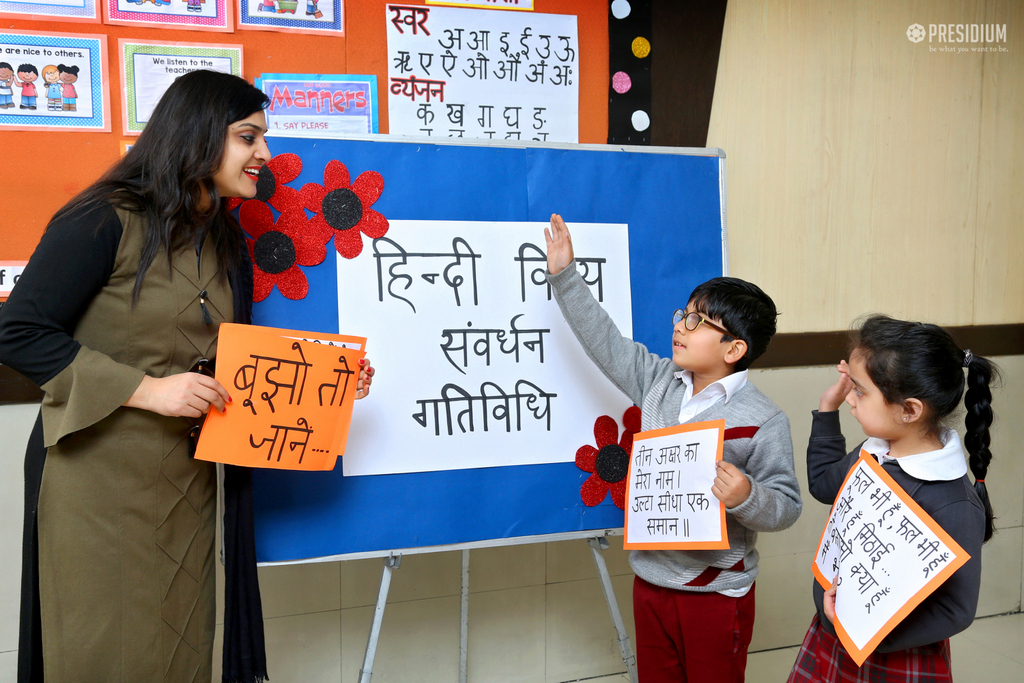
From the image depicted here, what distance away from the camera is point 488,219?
1.64m

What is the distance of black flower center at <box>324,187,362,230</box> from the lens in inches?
60.2

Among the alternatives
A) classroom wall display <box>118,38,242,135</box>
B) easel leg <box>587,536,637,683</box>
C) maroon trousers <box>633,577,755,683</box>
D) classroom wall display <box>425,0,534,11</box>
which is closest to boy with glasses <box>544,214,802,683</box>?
maroon trousers <box>633,577,755,683</box>

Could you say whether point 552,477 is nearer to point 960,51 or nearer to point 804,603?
point 804,603

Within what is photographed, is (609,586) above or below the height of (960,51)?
below

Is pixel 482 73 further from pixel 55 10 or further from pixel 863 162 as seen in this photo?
pixel 863 162

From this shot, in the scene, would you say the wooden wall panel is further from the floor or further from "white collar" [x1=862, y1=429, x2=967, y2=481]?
"white collar" [x1=862, y1=429, x2=967, y2=481]

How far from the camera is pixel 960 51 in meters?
2.49

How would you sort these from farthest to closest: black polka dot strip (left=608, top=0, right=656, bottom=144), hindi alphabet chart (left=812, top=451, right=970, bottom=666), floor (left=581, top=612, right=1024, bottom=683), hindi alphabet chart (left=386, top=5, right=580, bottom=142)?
floor (left=581, top=612, right=1024, bottom=683) → black polka dot strip (left=608, top=0, right=656, bottom=144) → hindi alphabet chart (left=386, top=5, right=580, bottom=142) → hindi alphabet chart (left=812, top=451, right=970, bottom=666)

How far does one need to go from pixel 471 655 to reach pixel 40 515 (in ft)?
4.45

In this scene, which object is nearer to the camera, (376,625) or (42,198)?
(376,625)

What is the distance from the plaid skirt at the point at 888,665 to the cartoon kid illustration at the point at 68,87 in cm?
199

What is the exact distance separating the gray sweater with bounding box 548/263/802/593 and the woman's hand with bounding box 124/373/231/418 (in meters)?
0.68

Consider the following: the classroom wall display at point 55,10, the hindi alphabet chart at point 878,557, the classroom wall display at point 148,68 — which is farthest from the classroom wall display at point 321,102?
the hindi alphabet chart at point 878,557

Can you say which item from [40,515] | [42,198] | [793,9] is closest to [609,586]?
[40,515]
